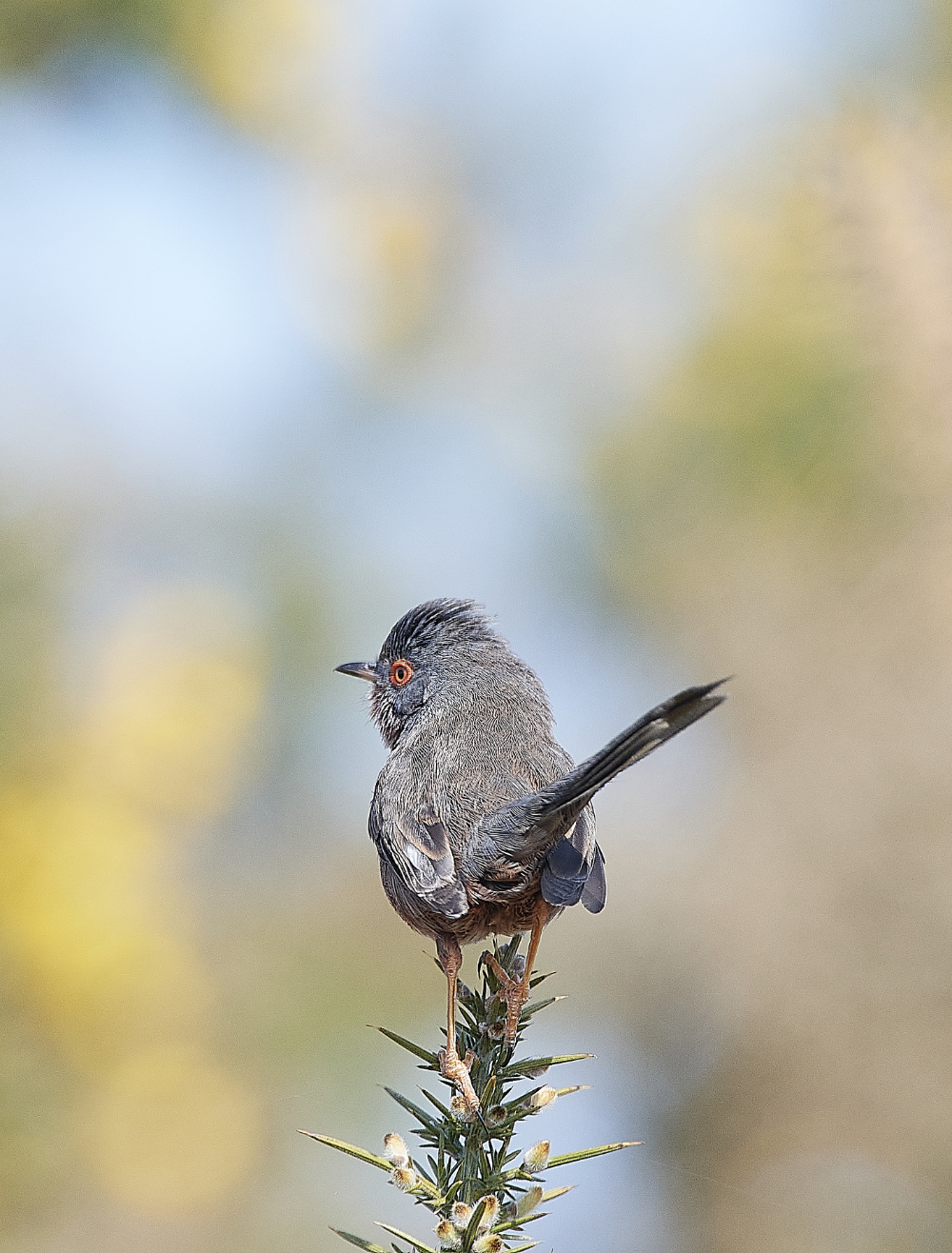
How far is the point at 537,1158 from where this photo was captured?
1.51m

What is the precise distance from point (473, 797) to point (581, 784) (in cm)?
60

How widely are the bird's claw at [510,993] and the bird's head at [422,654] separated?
1090 millimetres

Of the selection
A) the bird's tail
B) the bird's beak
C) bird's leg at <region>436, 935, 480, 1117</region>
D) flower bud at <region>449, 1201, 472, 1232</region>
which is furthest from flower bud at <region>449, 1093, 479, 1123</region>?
the bird's beak

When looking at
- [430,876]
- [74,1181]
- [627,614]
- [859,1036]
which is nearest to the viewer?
[430,876]

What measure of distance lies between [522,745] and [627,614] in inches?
216

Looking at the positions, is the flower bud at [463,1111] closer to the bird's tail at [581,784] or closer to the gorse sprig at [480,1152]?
the gorse sprig at [480,1152]

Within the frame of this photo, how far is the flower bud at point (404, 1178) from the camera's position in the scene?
1477mm

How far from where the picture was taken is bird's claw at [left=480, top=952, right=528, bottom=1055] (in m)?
1.88

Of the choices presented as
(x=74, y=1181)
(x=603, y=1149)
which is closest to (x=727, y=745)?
(x=74, y=1181)

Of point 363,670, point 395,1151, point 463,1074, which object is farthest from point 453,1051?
point 363,670

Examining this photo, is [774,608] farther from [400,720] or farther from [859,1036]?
[400,720]

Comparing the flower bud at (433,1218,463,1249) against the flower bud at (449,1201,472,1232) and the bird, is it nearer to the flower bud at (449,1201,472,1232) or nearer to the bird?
the flower bud at (449,1201,472,1232)

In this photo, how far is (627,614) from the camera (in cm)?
825

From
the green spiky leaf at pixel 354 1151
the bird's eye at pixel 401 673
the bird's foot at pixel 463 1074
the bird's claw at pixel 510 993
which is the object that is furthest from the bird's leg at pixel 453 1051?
the bird's eye at pixel 401 673
